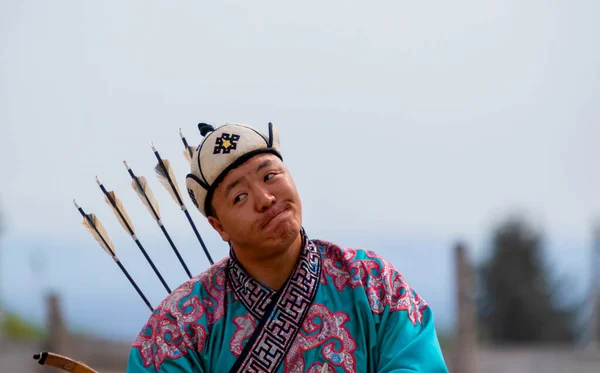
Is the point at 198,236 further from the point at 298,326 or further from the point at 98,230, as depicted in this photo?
the point at 298,326

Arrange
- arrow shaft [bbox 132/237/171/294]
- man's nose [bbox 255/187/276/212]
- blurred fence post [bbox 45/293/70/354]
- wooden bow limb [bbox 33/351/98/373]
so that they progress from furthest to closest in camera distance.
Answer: blurred fence post [bbox 45/293/70/354]
arrow shaft [bbox 132/237/171/294]
wooden bow limb [bbox 33/351/98/373]
man's nose [bbox 255/187/276/212]

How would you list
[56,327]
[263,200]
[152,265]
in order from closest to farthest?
1. [263,200]
2. [152,265]
3. [56,327]

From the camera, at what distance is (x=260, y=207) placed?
8.86 feet

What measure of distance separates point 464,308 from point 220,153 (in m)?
5.47

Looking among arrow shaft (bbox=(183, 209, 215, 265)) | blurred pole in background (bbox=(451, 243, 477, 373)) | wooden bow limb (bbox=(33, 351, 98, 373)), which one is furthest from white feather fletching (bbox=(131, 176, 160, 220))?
blurred pole in background (bbox=(451, 243, 477, 373))

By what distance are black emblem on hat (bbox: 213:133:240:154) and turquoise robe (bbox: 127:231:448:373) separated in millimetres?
345

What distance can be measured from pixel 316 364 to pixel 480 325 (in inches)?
680

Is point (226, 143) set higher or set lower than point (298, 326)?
higher

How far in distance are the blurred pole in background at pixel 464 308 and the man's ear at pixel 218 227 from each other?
522 centimetres

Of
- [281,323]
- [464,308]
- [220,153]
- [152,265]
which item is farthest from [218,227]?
[464,308]

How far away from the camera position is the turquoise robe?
2746 millimetres

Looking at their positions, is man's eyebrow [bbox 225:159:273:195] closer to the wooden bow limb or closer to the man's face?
the man's face

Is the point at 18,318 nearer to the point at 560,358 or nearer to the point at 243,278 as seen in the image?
the point at 560,358

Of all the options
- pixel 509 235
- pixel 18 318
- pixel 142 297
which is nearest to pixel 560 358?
pixel 509 235
